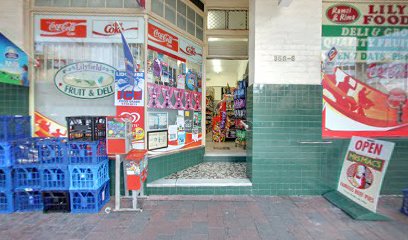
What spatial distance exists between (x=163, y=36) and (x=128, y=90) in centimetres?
153

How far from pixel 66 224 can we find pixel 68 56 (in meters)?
3.17

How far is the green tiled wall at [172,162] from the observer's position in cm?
495

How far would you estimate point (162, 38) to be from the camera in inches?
207

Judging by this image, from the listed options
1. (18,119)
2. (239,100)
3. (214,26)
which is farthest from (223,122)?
(18,119)

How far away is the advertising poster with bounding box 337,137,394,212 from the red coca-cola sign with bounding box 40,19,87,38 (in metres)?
5.69

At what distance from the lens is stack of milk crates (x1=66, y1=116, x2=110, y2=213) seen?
12.9ft

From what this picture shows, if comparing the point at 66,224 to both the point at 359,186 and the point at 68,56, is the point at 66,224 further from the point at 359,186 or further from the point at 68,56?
the point at 359,186

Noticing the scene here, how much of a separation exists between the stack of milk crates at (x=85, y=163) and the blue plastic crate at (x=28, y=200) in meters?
0.63

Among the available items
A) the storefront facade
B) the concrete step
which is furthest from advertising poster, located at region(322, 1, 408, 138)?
the concrete step

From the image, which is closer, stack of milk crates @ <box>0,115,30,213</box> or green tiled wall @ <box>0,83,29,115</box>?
stack of milk crates @ <box>0,115,30,213</box>

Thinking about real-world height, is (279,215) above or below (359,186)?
below

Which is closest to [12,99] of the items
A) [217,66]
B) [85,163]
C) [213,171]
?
[85,163]

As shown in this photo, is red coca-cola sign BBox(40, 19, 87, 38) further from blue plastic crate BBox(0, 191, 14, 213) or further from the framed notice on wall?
blue plastic crate BBox(0, 191, 14, 213)

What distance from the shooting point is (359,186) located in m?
3.99
